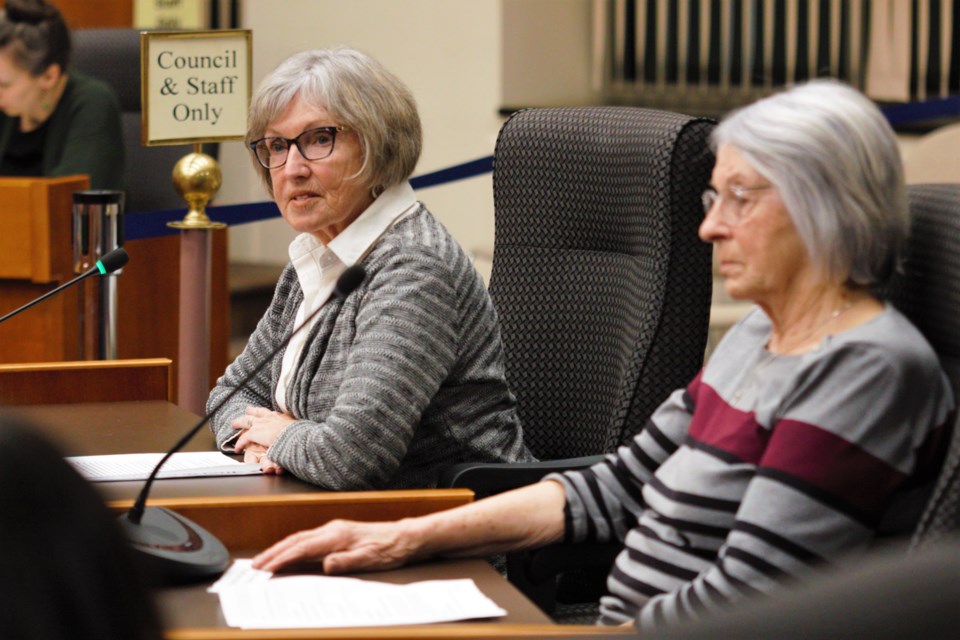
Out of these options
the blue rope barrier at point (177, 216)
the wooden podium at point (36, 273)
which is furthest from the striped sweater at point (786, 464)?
the blue rope barrier at point (177, 216)

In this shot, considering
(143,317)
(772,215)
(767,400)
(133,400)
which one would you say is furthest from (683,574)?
(143,317)

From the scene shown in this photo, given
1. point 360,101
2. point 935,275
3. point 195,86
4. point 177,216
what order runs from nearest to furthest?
point 935,275 < point 360,101 < point 195,86 < point 177,216

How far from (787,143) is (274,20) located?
471 centimetres

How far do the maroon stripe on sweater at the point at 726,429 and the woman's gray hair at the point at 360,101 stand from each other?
26.4 inches

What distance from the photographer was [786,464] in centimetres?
146

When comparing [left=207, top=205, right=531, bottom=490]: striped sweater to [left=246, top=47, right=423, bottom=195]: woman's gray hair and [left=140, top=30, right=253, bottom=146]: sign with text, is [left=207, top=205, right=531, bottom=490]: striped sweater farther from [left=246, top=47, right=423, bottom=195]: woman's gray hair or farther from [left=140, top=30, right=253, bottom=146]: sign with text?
[left=140, top=30, right=253, bottom=146]: sign with text

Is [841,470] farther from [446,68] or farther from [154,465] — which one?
[446,68]

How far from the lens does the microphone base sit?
61.0 inches

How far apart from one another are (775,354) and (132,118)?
3.21m

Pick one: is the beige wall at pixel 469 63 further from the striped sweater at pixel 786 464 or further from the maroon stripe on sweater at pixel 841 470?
the maroon stripe on sweater at pixel 841 470

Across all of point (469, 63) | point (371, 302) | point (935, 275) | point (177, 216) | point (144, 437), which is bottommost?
point (144, 437)

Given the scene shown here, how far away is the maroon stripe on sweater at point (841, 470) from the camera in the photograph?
1.43 metres

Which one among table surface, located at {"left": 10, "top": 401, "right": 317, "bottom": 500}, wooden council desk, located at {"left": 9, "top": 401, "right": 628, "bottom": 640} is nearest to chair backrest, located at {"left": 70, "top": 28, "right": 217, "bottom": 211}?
table surface, located at {"left": 10, "top": 401, "right": 317, "bottom": 500}

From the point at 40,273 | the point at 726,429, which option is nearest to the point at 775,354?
the point at 726,429
